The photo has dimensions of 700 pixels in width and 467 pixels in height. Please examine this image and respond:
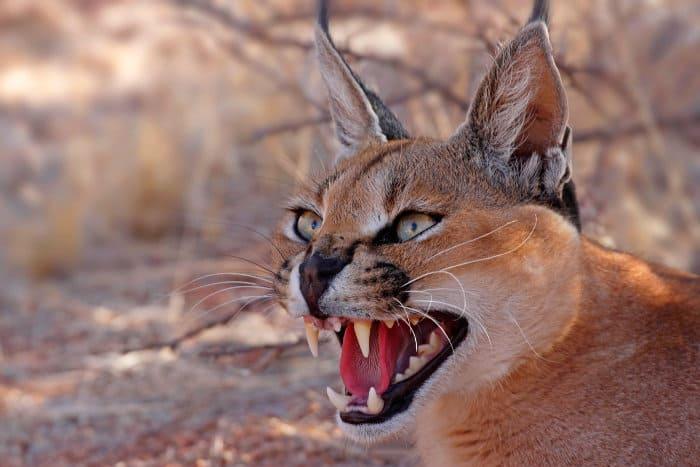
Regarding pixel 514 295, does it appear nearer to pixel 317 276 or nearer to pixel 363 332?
pixel 363 332

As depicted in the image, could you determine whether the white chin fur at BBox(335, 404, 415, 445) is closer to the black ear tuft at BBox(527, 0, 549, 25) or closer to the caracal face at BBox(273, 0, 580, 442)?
the caracal face at BBox(273, 0, 580, 442)

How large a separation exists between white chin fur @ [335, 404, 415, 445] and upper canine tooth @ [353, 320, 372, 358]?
239 mm

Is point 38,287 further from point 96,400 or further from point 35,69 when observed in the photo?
point 35,69

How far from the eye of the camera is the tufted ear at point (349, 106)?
3789 millimetres

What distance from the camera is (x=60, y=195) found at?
10.2m

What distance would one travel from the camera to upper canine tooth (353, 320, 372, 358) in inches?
121

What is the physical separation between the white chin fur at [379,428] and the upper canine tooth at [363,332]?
239mm

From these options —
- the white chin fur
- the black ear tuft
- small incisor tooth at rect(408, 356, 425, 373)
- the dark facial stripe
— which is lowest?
the white chin fur

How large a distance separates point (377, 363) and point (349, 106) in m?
1.16

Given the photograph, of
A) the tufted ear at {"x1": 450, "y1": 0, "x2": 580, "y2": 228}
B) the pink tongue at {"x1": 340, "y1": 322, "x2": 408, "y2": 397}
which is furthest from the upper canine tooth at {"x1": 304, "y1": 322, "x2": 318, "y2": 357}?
the tufted ear at {"x1": 450, "y1": 0, "x2": 580, "y2": 228}

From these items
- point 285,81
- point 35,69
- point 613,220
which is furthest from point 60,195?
point 35,69

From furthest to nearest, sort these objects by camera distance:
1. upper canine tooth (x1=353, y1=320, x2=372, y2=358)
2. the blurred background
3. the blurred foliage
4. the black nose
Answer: the blurred foliage → the blurred background → upper canine tooth (x1=353, y1=320, x2=372, y2=358) → the black nose

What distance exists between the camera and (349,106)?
12.8 ft

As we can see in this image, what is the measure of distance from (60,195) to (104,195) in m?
0.45
